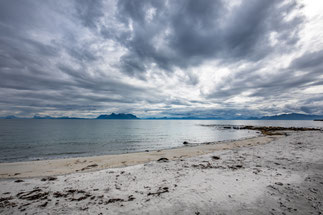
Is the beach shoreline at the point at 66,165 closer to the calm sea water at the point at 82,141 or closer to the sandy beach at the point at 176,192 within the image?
the sandy beach at the point at 176,192

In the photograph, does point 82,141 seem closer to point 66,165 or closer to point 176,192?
point 66,165

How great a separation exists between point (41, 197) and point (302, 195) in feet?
39.8

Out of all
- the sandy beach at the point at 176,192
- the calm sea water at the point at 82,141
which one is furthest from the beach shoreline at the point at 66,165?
the calm sea water at the point at 82,141

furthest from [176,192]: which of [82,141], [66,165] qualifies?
[82,141]

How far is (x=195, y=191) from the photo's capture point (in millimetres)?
6797

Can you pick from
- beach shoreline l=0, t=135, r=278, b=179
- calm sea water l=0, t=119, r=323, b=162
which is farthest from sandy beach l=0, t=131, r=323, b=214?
calm sea water l=0, t=119, r=323, b=162

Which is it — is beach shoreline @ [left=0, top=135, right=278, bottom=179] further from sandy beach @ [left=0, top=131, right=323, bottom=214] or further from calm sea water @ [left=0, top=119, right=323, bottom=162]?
calm sea water @ [left=0, top=119, right=323, bottom=162]

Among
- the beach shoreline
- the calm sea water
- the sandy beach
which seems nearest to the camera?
the sandy beach

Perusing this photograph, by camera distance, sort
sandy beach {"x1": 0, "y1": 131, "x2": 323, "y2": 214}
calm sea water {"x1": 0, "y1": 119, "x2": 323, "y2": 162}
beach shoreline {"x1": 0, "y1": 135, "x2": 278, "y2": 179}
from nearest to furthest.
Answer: sandy beach {"x1": 0, "y1": 131, "x2": 323, "y2": 214}, beach shoreline {"x1": 0, "y1": 135, "x2": 278, "y2": 179}, calm sea water {"x1": 0, "y1": 119, "x2": 323, "y2": 162}

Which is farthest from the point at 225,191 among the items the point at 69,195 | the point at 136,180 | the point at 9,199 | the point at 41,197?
the point at 9,199

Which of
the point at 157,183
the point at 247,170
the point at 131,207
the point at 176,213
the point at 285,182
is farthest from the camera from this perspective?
the point at 247,170

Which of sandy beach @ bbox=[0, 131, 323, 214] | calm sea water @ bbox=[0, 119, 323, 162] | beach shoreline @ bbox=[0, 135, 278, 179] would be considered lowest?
calm sea water @ bbox=[0, 119, 323, 162]

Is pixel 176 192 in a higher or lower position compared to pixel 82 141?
higher

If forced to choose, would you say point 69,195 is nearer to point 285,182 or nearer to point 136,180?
point 136,180
